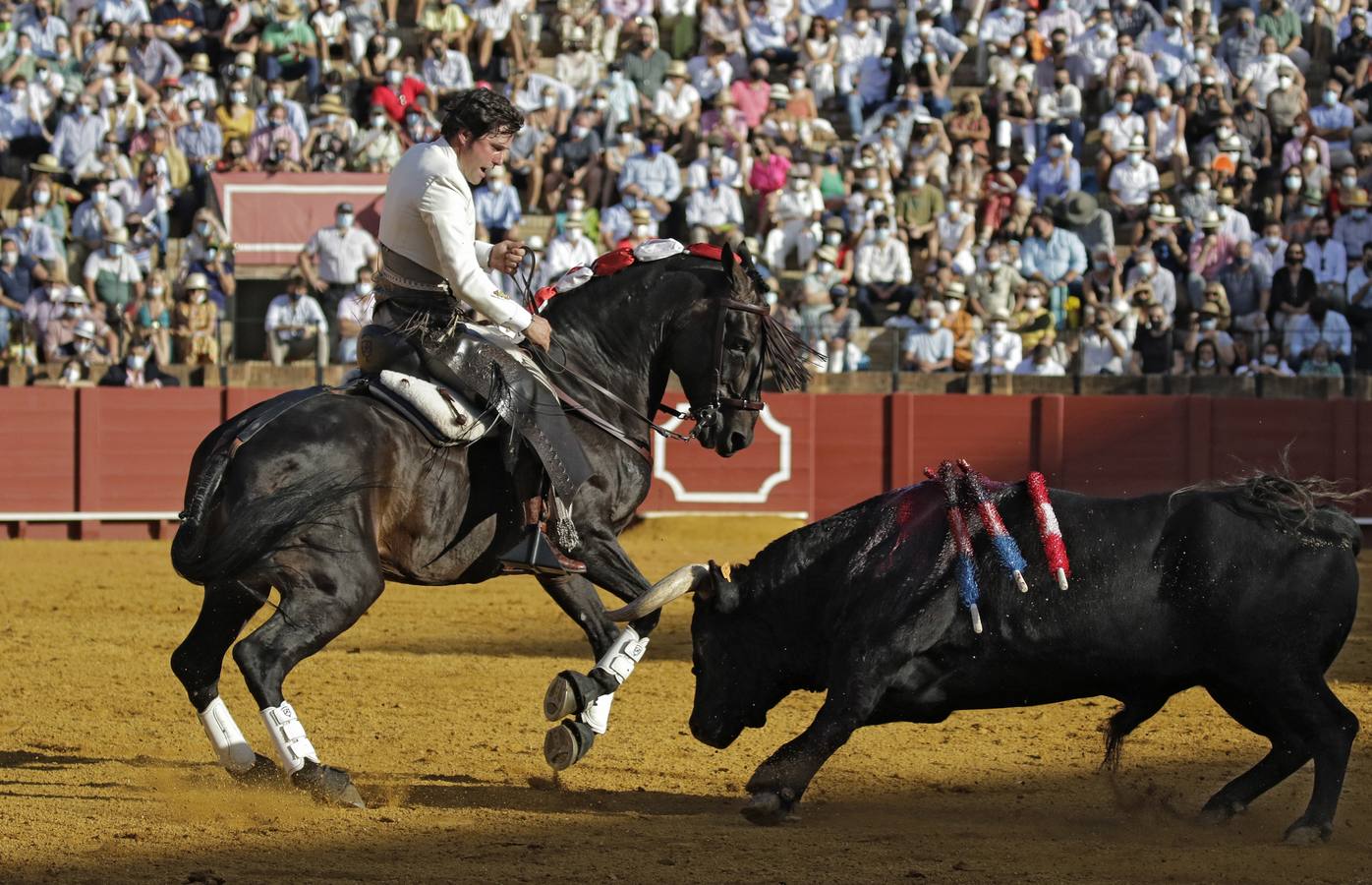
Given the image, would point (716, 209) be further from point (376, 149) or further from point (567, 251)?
point (376, 149)

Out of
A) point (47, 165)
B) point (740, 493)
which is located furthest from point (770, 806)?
point (47, 165)

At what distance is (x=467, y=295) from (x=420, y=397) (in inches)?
13.9

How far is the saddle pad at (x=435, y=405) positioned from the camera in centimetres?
573

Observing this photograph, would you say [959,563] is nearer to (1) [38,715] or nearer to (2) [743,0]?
(1) [38,715]

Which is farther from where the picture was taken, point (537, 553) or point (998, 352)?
point (998, 352)

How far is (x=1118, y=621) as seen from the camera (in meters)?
5.30

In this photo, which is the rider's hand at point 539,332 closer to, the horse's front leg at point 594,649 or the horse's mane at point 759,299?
the horse's mane at point 759,299

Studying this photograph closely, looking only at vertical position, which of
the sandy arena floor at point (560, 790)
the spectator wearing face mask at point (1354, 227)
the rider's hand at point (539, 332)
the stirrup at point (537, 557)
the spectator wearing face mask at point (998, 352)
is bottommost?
the sandy arena floor at point (560, 790)

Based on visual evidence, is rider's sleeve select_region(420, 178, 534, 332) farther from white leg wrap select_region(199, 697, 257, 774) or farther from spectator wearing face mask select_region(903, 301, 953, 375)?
spectator wearing face mask select_region(903, 301, 953, 375)

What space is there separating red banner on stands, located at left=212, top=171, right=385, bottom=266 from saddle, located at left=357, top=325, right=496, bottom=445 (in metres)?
10.7

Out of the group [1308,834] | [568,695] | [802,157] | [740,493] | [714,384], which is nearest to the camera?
[1308,834]

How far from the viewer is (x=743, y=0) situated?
18.8 meters

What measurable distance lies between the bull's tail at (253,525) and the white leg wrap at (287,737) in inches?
17.0

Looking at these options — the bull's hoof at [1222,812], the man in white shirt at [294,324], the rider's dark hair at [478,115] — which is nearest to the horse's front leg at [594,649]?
the rider's dark hair at [478,115]
